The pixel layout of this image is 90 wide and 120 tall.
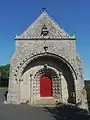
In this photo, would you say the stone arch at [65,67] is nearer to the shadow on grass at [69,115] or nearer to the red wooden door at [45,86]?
the red wooden door at [45,86]

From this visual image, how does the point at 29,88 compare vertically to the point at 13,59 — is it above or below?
below

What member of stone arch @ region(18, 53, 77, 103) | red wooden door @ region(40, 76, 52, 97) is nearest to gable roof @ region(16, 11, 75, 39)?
→ stone arch @ region(18, 53, 77, 103)

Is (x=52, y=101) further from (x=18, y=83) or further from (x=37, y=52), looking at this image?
(x=37, y=52)

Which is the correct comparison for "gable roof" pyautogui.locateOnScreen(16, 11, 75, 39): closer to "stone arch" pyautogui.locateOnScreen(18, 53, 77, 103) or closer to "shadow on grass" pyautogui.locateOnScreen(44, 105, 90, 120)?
"stone arch" pyautogui.locateOnScreen(18, 53, 77, 103)

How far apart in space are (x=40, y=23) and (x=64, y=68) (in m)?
5.03

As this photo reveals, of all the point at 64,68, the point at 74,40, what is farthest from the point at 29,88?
the point at 74,40

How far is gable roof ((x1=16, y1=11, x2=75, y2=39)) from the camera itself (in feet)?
59.3

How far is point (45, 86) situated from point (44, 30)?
5.15 metres

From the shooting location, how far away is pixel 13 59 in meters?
17.4

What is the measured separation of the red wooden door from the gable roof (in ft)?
12.8

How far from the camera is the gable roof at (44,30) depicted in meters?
18.1

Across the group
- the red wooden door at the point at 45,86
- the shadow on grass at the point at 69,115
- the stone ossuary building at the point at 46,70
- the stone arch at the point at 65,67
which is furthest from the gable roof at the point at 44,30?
the shadow on grass at the point at 69,115

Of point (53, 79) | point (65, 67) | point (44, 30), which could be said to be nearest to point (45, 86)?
point (53, 79)

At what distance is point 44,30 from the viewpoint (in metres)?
18.5
